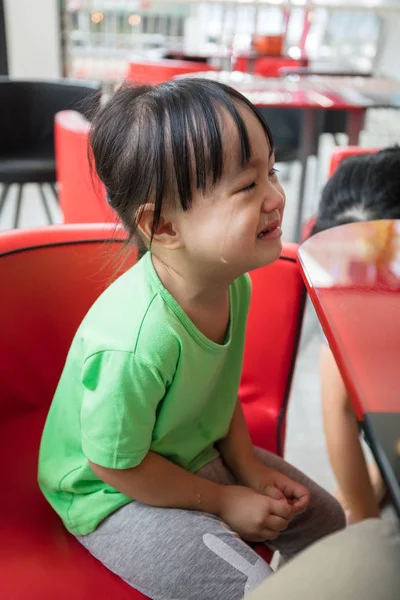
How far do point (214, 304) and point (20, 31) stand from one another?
12.9ft

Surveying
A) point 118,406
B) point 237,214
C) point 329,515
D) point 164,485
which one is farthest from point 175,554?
point 237,214

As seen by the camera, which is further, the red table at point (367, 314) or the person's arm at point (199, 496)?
the person's arm at point (199, 496)

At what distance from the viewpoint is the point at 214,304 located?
2.75 feet

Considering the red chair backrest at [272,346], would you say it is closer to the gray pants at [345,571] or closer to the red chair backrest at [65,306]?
the red chair backrest at [65,306]

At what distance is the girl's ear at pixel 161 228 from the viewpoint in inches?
28.9

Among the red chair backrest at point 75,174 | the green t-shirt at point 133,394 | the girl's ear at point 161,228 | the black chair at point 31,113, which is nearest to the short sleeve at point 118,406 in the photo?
the green t-shirt at point 133,394

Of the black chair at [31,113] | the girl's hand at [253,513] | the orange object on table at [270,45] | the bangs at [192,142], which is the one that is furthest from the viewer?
the orange object on table at [270,45]

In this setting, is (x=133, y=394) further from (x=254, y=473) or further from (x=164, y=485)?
(x=254, y=473)

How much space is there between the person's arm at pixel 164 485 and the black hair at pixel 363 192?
56 cm

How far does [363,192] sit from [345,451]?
0.48m

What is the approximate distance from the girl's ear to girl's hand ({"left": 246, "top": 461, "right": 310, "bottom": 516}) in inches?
14.0

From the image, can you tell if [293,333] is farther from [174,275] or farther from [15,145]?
[15,145]

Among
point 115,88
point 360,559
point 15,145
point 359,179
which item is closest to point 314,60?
point 15,145

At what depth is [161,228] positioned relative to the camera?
0.75 m
